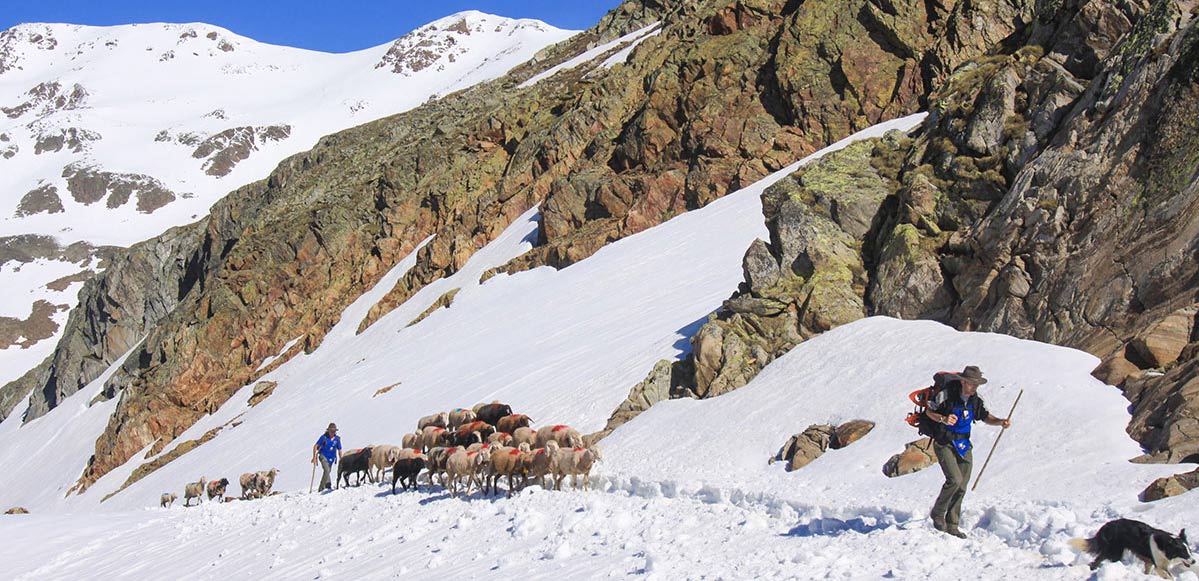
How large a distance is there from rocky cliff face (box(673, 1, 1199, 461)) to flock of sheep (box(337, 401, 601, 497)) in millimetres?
4077

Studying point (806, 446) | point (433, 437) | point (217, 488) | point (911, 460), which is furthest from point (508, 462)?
point (217, 488)

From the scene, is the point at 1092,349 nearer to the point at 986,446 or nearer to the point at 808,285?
the point at 986,446

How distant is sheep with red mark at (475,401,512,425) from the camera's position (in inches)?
907

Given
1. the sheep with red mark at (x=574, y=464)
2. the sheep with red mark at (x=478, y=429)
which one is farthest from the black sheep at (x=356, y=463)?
the sheep with red mark at (x=574, y=464)

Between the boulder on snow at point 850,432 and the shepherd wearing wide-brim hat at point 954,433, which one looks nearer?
the shepherd wearing wide-brim hat at point 954,433

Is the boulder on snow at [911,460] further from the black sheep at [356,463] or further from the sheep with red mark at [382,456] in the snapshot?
the black sheep at [356,463]

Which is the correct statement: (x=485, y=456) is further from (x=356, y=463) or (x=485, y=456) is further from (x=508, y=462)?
(x=356, y=463)

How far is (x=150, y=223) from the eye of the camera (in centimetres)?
17350

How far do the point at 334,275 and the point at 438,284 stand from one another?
512 inches

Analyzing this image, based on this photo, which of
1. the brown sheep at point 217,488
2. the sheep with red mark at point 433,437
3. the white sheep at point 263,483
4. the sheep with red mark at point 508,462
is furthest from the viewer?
the brown sheep at point 217,488

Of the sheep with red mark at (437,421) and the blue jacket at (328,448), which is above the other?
the blue jacket at (328,448)

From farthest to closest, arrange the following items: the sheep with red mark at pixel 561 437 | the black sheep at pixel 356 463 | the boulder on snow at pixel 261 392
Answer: the boulder on snow at pixel 261 392, the black sheep at pixel 356 463, the sheep with red mark at pixel 561 437

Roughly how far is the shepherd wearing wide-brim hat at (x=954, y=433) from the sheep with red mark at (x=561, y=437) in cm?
859

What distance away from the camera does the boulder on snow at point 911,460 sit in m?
11.7
